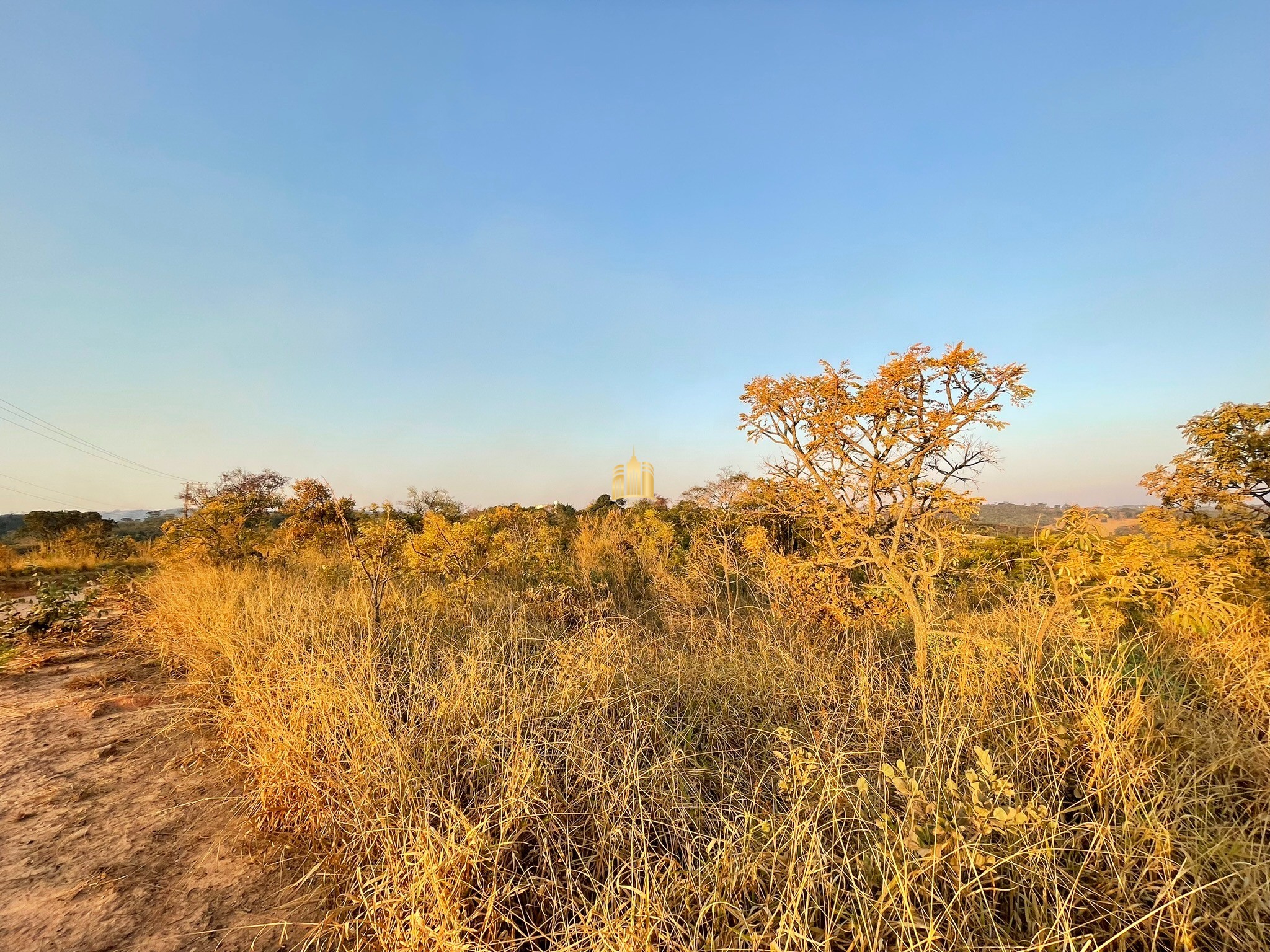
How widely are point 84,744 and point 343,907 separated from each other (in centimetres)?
293

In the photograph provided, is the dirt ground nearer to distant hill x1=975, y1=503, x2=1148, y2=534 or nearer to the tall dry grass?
the tall dry grass

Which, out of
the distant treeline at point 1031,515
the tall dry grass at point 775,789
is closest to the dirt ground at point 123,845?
the tall dry grass at point 775,789

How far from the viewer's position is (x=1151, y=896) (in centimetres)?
157

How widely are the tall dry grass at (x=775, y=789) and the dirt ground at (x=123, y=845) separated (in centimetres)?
20

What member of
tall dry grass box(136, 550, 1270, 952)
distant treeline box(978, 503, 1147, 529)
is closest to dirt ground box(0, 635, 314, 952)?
tall dry grass box(136, 550, 1270, 952)

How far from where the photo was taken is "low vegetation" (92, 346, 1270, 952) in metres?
1.56

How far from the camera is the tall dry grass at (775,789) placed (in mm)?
1515

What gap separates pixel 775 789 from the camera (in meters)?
2.21

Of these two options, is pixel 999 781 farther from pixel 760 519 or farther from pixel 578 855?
pixel 760 519

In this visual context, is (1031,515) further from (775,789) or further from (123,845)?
(123,845)

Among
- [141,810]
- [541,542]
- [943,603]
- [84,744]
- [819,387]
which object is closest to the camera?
[141,810]

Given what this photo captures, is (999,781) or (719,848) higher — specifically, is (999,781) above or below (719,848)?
above

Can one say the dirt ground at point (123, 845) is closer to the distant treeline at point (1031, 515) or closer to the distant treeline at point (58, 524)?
the distant treeline at point (1031, 515)

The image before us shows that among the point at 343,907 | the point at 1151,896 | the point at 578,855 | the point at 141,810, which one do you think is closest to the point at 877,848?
the point at 1151,896
